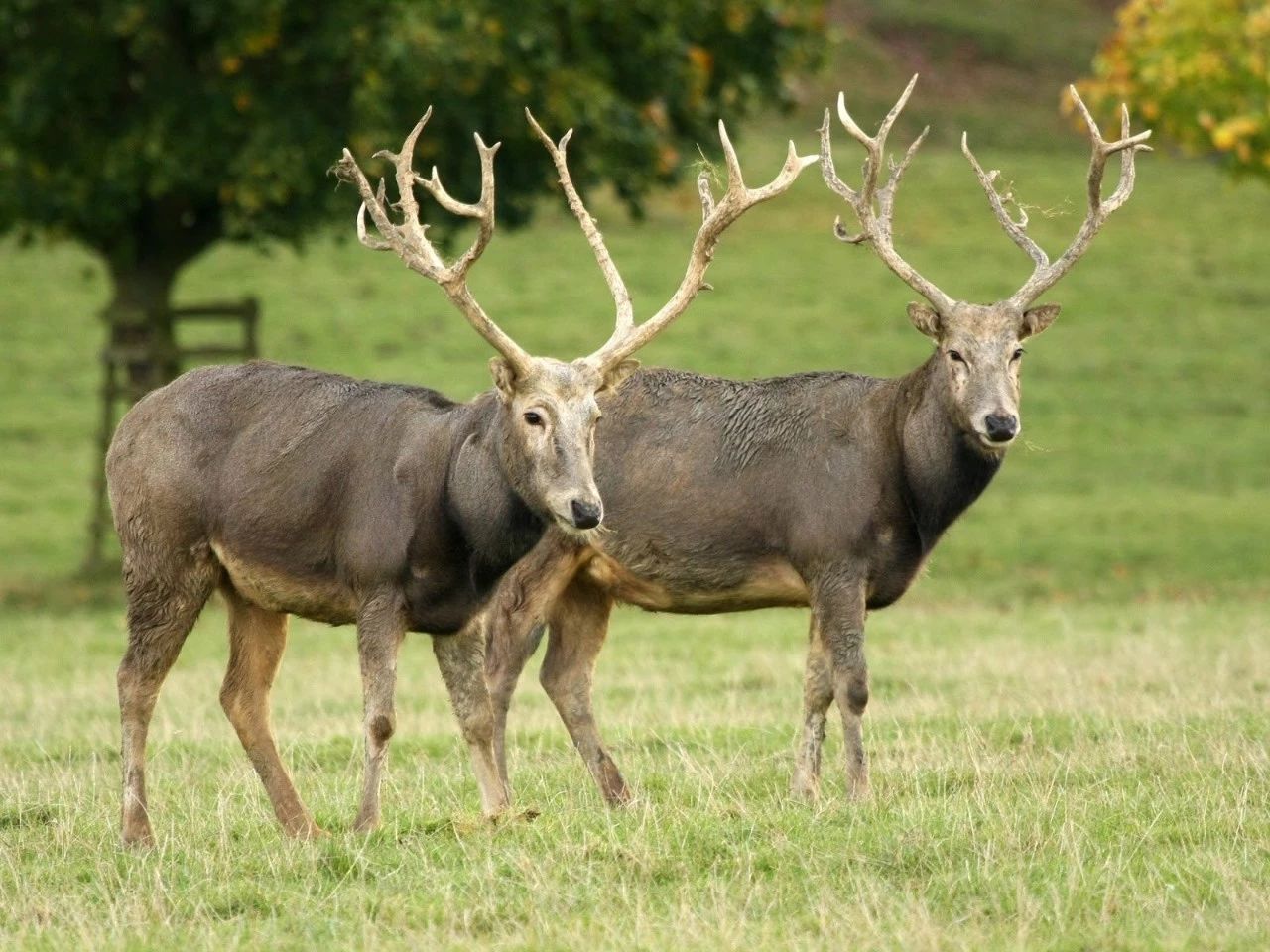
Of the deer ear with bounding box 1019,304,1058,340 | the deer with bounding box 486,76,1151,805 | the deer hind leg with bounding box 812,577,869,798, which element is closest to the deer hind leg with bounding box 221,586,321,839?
the deer with bounding box 486,76,1151,805

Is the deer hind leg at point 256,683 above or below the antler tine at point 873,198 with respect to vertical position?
below

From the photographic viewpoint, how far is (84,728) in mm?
12203

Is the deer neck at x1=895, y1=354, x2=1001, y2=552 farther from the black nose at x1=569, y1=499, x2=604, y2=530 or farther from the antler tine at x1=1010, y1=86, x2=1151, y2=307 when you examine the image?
the black nose at x1=569, y1=499, x2=604, y2=530

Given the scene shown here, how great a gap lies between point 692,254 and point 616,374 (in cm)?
73

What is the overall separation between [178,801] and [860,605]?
10.8 ft

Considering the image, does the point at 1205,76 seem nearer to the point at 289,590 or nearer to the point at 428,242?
the point at 428,242

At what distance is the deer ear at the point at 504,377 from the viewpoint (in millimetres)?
8180

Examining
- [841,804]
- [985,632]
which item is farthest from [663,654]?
[841,804]

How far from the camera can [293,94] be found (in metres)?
17.5

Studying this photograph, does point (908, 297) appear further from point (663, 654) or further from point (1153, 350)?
point (663, 654)

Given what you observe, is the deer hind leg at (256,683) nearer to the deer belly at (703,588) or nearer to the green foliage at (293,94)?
the deer belly at (703,588)

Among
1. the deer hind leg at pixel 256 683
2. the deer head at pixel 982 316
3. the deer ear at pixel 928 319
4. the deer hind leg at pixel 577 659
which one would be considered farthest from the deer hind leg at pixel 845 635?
the deer hind leg at pixel 256 683

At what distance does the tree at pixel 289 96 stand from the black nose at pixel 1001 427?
28.2ft

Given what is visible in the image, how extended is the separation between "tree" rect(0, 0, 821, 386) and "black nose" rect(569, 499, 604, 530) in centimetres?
935
